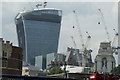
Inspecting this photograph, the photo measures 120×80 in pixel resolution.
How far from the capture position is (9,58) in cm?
12000

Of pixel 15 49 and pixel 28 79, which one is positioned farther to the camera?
pixel 15 49

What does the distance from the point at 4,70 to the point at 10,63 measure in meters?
3.16

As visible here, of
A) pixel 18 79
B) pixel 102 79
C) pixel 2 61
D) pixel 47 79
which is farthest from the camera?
pixel 2 61

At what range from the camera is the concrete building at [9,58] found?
11785 cm

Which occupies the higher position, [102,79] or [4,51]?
[4,51]

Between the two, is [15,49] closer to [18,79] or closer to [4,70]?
[4,70]

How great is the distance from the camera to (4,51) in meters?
118

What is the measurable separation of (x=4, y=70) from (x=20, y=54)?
9483 mm

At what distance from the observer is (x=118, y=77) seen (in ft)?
294

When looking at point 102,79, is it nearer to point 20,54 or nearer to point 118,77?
point 118,77

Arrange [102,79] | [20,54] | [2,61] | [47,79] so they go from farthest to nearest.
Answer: [20,54] → [2,61] → [47,79] → [102,79]

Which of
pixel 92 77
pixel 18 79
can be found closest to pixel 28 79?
pixel 18 79

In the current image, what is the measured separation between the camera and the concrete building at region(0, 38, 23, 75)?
117850 mm

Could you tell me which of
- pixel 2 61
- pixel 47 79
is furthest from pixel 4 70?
pixel 47 79
